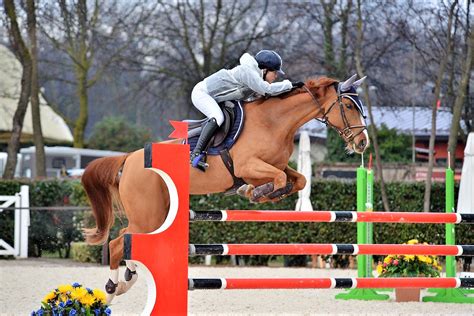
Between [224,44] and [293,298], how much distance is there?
1366 centimetres

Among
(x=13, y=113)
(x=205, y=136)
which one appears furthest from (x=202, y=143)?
(x=13, y=113)

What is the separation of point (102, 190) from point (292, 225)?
7034mm

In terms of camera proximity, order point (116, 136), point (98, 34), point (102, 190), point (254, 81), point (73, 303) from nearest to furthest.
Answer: point (73, 303), point (254, 81), point (102, 190), point (98, 34), point (116, 136)

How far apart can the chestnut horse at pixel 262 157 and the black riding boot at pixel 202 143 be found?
6 centimetres

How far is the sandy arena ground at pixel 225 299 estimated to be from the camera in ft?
27.1

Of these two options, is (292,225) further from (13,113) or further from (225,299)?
(13,113)

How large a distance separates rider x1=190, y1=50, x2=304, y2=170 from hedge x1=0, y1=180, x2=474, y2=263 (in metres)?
7.20

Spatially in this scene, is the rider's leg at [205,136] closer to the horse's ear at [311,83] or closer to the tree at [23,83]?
the horse's ear at [311,83]

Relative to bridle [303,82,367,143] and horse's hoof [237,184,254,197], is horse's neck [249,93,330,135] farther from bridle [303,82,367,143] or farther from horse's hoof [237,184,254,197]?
horse's hoof [237,184,254,197]

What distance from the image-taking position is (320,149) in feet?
103

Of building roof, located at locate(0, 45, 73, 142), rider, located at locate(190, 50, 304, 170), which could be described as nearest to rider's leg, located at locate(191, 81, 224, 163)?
rider, located at locate(190, 50, 304, 170)

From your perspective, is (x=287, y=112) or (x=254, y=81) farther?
(x=287, y=112)

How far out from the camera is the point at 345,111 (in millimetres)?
6348

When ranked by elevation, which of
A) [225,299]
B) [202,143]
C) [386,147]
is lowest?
[225,299]
